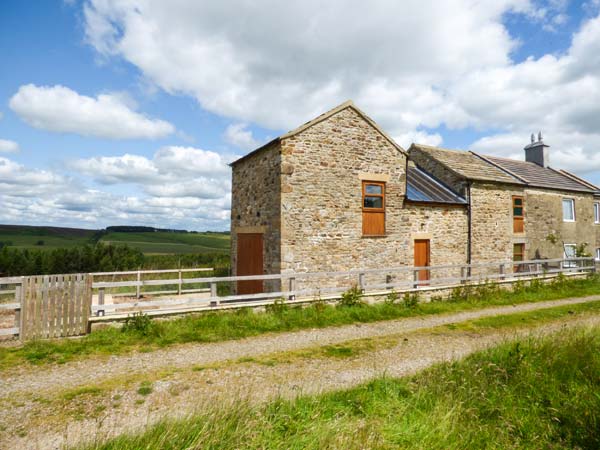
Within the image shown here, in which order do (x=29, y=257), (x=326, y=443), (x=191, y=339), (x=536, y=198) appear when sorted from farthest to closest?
(x=29, y=257) < (x=536, y=198) < (x=191, y=339) < (x=326, y=443)

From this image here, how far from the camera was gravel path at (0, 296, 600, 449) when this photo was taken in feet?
13.6

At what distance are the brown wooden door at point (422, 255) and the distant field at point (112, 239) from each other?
3974cm

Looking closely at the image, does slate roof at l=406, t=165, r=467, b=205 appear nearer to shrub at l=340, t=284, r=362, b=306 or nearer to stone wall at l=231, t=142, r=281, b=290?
shrub at l=340, t=284, r=362, b=306

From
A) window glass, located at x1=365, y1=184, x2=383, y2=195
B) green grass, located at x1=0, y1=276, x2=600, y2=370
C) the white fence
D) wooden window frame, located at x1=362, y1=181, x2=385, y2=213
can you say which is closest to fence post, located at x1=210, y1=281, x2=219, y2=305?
the white fence

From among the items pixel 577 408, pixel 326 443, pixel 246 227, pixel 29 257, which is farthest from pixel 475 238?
pixel 29 257

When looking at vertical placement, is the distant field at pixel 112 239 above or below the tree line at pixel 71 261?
above

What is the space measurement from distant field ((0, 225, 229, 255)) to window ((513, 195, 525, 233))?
40.5 meters

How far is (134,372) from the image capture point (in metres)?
5.88

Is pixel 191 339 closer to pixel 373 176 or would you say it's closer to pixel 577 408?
pixel 577 408

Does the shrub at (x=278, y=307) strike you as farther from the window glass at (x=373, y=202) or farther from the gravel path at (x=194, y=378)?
the window glass at (x=373, y=202)

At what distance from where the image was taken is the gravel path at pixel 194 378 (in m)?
4.15

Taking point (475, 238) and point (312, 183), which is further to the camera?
point (475, 238)

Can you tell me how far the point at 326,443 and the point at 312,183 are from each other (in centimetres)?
977

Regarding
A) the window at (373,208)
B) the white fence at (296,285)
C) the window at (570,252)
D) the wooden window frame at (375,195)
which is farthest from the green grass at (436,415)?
the window at (570,252)
